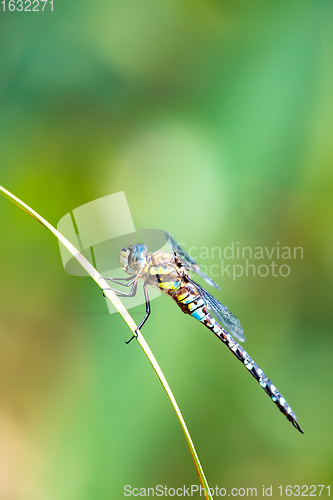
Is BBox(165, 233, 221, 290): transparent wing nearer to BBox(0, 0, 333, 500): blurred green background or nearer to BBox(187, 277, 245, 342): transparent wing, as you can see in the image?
BBox(187, 277, 245, 342): transparent wing

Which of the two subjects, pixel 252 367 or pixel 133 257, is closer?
pixel 133 257

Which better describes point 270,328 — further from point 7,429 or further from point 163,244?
point 7,429

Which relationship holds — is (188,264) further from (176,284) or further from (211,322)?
(211,322)

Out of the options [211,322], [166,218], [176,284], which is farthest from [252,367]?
[166,218]

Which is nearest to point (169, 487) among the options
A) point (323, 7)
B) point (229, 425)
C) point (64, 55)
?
point (229, 425)

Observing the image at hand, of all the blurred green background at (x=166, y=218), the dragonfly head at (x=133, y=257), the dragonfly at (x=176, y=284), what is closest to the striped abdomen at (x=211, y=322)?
the dragonfly at (x=176, y=284)
